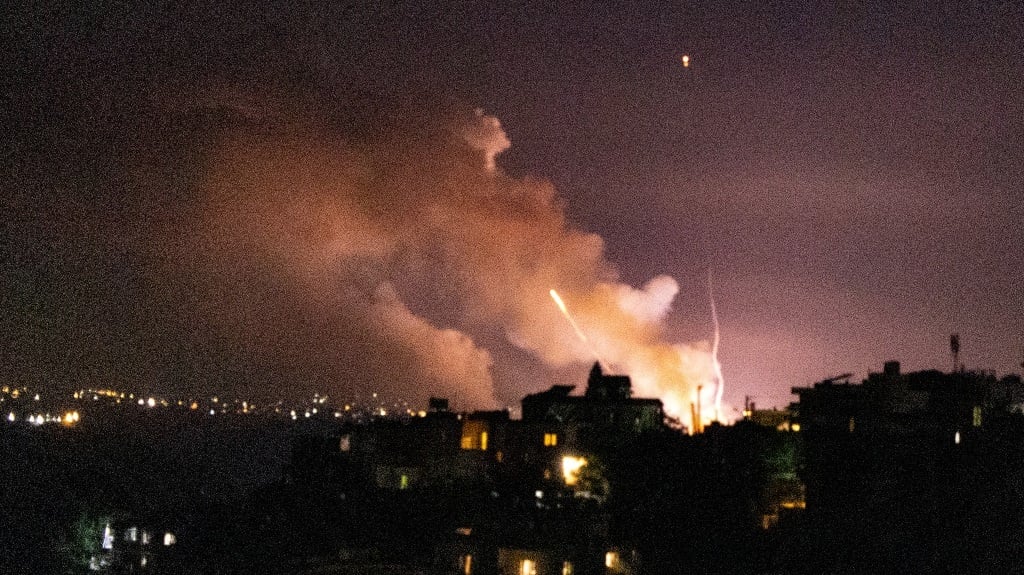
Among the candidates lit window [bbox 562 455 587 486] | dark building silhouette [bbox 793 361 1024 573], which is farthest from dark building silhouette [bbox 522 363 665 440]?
dark building silhouette [bbox 793 361 1024 573]

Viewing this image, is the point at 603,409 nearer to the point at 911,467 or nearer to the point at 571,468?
the point at 571,468

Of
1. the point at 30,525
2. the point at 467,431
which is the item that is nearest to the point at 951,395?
the point at 467,431

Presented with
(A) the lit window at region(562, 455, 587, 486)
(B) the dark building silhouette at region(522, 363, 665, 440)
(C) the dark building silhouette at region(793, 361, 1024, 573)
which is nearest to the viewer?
(C) the dark building silhouette at region(793, 361, 1024, 573)

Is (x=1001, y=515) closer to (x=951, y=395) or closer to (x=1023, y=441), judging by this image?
(x=1023, y=441)

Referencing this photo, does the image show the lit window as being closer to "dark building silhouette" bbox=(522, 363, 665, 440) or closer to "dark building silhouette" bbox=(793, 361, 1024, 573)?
"dark building silhouette" bbox=(522, 363, 665, 440)

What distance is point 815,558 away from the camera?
20312 mm

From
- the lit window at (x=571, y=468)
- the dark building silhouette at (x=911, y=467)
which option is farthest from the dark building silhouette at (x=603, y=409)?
the dark building silhouette at (x=911, y=467)

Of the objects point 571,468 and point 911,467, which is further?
point 571,468

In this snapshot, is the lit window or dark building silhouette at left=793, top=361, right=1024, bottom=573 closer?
dark building silhouette at left=793, top=361, right=1024, bottom=573

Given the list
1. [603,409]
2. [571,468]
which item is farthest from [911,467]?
[603,409]

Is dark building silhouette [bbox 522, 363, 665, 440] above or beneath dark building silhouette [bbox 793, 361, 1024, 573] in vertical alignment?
above

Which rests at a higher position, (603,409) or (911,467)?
(603,409)

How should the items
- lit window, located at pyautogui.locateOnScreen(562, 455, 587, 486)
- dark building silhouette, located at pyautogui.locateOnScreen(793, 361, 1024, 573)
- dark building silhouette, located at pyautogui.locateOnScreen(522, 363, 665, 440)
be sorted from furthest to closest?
dark building silhouette, located at pyautogui.locateOnScreen(522, 363, 665, 440) < lit window, located at pyautogui.locateOnScreen(562, 455, 587, 486) < dark building silhouette, located at pyautogui.locateOnScreen(793, 361, 1024, 573)

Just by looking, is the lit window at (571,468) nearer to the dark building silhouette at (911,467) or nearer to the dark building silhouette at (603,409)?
the dark building silhouette at (603,409)
